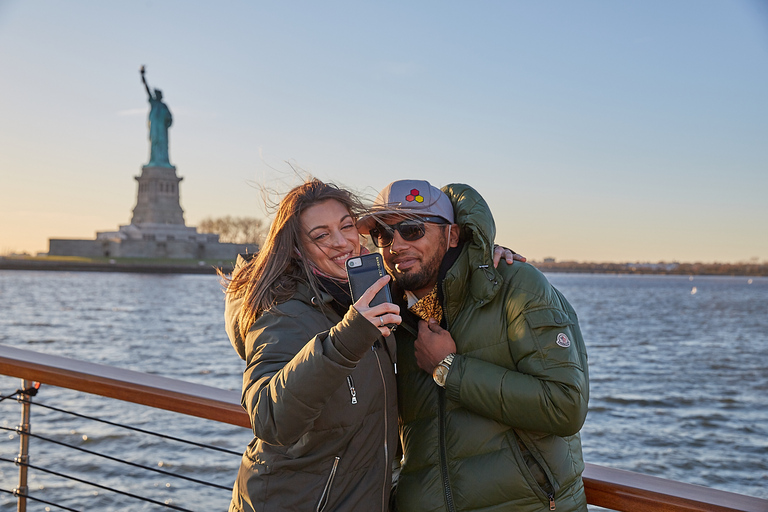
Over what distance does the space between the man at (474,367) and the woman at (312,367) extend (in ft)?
0.57

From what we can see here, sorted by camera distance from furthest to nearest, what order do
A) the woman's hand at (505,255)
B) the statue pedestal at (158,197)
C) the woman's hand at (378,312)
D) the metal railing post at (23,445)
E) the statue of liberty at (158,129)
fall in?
the statue pedestal at (158,197), the statue of liberty at (158,129), the metal railing post at (23,445), the woman's hand at (505,255), the woman's hand at (378,312)

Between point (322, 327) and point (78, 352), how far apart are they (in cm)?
1945

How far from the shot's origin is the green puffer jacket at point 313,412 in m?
1.51

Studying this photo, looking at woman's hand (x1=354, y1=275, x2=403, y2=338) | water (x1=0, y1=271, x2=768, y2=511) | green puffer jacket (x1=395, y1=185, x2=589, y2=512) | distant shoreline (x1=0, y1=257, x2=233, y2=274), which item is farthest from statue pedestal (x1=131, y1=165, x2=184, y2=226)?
woman's hand (x1=354, y1=275, x2=403, y2=338)

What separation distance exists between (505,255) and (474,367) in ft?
1.46

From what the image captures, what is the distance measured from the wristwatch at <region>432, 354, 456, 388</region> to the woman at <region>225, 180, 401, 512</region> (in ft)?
0.48

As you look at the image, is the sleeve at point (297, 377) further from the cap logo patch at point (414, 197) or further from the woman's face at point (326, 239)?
the cap logo patch at point (414, 197)

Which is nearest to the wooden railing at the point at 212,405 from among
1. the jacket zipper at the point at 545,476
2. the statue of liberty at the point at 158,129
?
the jacket zipper at the point at 545,476

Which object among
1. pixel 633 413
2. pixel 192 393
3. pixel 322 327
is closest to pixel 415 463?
pixel 322 327

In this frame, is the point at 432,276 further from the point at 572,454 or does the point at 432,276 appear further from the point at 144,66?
the point at 144,66

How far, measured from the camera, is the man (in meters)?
1.96

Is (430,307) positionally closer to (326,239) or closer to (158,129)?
(326,239)

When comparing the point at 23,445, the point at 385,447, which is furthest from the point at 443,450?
the point at 23,445

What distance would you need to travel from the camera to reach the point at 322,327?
184cm
